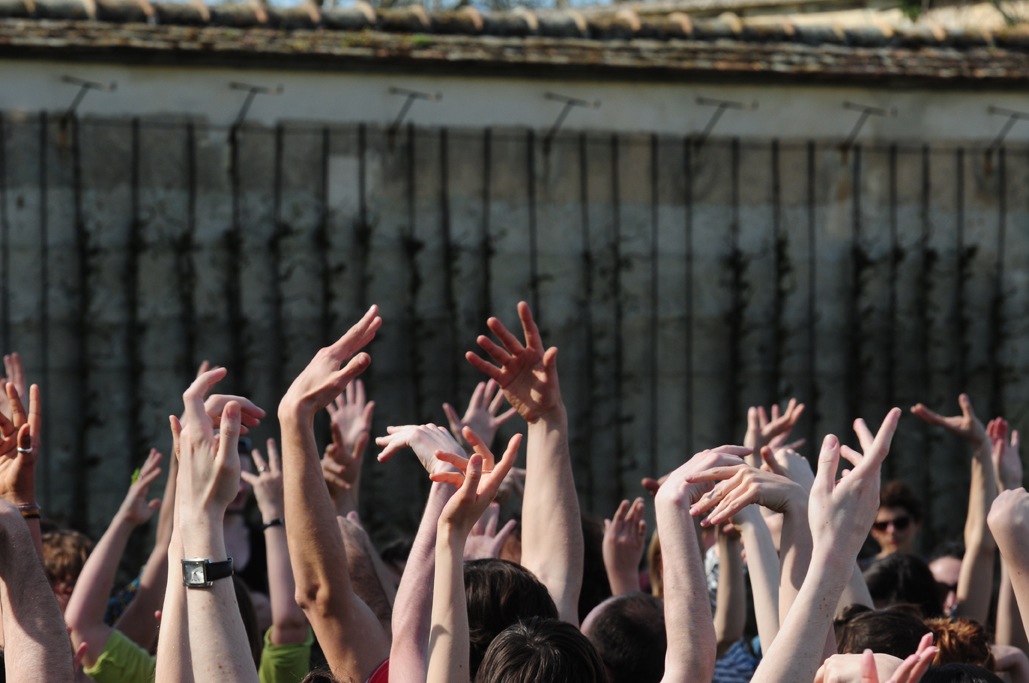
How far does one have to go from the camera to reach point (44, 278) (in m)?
8.85

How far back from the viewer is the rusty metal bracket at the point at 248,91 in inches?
360

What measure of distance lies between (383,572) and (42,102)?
5480 mm

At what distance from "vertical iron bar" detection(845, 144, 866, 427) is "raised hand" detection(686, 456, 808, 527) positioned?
254 inches

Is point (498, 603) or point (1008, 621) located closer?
point (498, 603)

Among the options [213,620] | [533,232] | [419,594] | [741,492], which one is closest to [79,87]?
[533,232]

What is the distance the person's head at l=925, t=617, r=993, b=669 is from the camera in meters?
4.02

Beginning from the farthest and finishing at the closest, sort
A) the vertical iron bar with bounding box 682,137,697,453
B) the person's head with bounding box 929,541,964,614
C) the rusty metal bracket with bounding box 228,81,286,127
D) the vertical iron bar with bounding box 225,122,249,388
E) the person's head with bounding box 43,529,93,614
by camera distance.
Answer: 1. the vertical iron bar with bounding box 682,137,697,453
2. the rusty metal bracket with bounding box 228,81,286,127
3. the vertical iron bar with bounding box 225,122,249,388
4. the person's head with bounding box 929,541,964,614
5. the person's head with bounding box 43,529,93,614

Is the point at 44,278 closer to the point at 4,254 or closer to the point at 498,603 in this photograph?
the point at 4,254

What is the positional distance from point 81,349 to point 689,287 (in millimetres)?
3759

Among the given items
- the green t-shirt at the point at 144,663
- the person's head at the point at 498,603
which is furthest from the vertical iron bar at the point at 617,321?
the person's head at the point at 498,603

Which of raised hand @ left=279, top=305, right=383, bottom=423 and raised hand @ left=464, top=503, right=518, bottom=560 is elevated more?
raised hand @ left=279, top=305, right=383, bottom=423

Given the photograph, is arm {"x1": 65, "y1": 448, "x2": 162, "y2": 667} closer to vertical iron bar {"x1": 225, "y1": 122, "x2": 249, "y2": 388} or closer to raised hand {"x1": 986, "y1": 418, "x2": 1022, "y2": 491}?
raised hand {"x1": 986, "y1": 418, "x2": 1022, "y2": 491}

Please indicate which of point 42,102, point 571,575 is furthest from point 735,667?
point 42,102

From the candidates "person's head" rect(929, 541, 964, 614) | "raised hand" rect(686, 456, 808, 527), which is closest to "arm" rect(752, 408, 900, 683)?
"raised hand" rect(686, 456, 808, 527)
